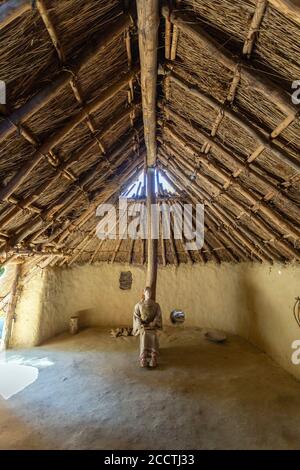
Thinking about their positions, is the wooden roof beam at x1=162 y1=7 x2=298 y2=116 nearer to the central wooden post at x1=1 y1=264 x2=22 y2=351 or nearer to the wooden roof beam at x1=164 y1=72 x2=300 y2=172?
the wooden roof beam at x1=164 y1=72 x2=300 y2=172

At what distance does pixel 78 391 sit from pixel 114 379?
25.8 inches

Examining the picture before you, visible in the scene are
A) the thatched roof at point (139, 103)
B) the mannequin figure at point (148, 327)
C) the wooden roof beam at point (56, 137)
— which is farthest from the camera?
the mannequin figure at point (148, 327)

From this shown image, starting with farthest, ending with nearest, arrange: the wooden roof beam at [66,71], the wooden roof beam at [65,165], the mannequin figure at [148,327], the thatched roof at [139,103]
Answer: the mannequin figure at [148,327] < the wooden roof beam at [65,165] < the wooden roof beam at [66,71] < the thatched roof at [139,103]

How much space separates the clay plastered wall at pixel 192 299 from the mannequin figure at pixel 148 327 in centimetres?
236

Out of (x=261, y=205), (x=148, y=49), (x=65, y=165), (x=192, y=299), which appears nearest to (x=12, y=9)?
(x=148, y=49)

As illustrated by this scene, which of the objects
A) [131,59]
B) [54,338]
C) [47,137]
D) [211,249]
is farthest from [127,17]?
[54,338]

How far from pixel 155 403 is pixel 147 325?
1.69m

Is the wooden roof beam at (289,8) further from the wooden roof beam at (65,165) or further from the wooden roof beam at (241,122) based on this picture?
the wooden roof beam at (65,165)

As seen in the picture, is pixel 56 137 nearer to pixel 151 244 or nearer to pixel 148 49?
pixel 148 49

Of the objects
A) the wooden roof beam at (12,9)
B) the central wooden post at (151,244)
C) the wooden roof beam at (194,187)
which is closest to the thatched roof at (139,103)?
the wooden roof beam at (12,9)

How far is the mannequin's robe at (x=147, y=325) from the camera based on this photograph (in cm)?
513

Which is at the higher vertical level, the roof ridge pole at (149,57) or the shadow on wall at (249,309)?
the roof ridge pole at (149,57)

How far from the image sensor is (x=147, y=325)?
17.4 feet

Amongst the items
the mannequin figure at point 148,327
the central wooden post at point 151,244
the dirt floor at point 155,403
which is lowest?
the dirt floor at point 155,403
